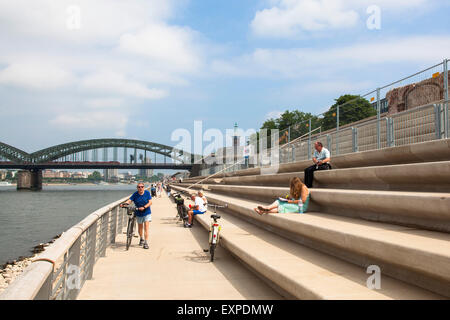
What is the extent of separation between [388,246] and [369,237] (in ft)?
1.05

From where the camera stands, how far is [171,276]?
215 inches

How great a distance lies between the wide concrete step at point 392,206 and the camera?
3596 millimetres

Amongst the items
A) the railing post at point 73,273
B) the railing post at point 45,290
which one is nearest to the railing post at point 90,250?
the railing post at point 73,273

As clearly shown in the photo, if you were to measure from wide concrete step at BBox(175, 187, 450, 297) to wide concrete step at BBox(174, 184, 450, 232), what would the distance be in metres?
0.15

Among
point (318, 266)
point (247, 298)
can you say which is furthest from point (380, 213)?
point (247, 298)

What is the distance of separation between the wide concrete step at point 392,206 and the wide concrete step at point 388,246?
152 millimetres

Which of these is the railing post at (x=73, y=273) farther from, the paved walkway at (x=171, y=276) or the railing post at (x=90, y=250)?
the railing post at (x=90, y=250)

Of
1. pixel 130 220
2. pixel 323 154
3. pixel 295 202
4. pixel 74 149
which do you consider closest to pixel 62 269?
pixel 295 202

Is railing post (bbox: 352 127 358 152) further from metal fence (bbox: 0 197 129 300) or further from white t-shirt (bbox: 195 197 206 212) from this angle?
metal fence (bbox: 0 197 129 300)

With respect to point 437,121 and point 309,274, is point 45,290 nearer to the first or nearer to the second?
point 309,274

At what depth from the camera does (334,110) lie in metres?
11.5

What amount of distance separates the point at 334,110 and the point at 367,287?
9013mm
